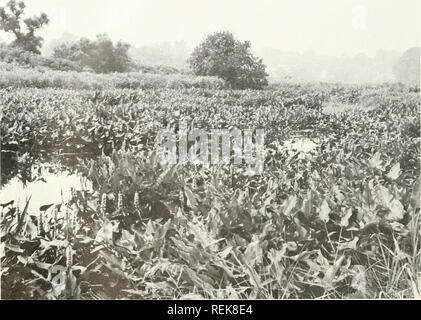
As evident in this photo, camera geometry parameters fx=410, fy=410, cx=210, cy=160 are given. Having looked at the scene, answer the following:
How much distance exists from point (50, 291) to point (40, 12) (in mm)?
2074

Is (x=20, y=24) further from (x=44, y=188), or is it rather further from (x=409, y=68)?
(x=409, y=68)

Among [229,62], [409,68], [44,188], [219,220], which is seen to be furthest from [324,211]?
[229,62]

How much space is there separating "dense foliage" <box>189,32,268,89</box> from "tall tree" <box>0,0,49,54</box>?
4.25 ft

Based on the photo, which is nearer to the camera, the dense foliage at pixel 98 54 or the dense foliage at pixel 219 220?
the dense foliage at pixel 219 220

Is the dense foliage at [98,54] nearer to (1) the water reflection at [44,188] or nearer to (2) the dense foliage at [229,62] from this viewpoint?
(2) the dense foliage at [229,62]

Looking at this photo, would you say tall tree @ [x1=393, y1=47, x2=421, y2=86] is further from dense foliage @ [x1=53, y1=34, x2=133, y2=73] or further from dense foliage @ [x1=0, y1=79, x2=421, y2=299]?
dense foliage @ [x1=53, y1=34, x2=133, y2=73]

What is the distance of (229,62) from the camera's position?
378 centimetres

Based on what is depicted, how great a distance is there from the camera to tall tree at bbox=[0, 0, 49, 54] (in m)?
2.93

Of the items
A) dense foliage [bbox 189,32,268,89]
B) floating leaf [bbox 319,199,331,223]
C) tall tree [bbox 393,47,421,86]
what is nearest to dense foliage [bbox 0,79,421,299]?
floating leaf [bbox 319,199,331,223]

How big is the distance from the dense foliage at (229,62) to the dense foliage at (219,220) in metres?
0.60

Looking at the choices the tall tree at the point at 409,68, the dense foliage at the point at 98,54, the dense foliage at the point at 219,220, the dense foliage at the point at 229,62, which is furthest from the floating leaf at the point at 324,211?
the dense foliage at the point at 98,54

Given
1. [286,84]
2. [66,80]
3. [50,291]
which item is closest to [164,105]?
[66,80]

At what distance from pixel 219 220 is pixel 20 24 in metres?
2.25

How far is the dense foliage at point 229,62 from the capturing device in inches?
132
